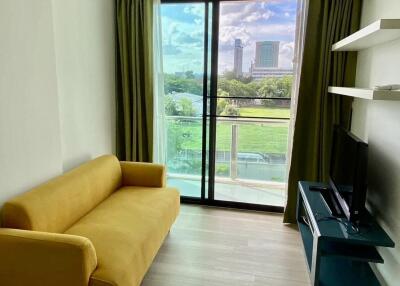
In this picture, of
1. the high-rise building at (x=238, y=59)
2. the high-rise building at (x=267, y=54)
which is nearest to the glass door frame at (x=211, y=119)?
the high-rise building at (x=238, y=59)

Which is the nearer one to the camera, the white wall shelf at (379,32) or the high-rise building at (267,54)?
the white wall shelf at (379,32)

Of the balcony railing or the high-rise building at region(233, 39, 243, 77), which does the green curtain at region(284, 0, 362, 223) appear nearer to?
the balcony railing

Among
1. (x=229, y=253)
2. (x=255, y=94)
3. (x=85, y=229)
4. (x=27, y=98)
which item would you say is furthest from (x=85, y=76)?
(x=229, y=253)

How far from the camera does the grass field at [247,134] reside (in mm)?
3787

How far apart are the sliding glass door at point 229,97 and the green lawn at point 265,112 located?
11 mm

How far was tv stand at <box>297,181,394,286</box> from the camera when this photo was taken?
210cm

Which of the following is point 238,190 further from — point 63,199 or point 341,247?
point 63,199

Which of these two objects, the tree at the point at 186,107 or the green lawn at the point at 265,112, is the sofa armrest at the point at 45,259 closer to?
the tree at the point at 186,107

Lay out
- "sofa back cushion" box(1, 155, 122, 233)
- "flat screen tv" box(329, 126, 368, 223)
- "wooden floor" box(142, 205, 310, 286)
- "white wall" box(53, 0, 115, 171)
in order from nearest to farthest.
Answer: "sofa back cushion" box(1, 155, 122, 233) → "flat screen tv" box(329, 126, 368, 223) → "wooden floor" box(142, 205, 310, 286) → "white wall" box(53, 0, 115, 171)

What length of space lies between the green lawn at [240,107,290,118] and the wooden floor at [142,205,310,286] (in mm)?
1169

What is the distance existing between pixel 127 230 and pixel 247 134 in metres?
2.11

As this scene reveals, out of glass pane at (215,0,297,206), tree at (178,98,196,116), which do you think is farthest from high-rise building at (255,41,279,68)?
tree at (178,98,196,116)

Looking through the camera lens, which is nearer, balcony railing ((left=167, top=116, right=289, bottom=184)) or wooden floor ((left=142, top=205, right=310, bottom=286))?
wooden floor ((left=142, top=205, right=310, bottom=286))

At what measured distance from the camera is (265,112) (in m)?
3.76
